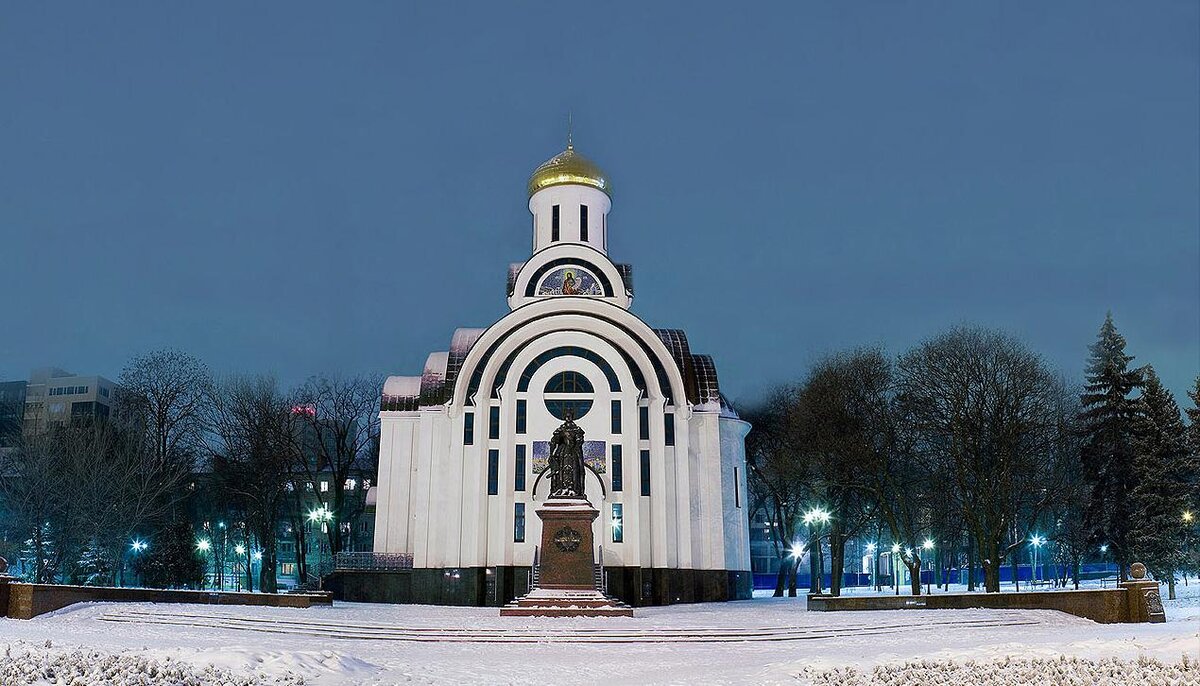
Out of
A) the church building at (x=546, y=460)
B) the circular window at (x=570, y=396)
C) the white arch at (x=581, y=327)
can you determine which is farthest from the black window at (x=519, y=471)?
the white arch at (x=581, y=327)

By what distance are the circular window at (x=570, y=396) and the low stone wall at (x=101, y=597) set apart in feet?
33.7

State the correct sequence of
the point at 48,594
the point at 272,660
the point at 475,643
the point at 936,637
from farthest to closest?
the point at 48,594, the point at 475,643, the point at 936,637, the point at 272,660

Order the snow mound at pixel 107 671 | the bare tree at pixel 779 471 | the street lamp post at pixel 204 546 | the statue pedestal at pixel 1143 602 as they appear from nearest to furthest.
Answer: the snow mound at pixel 107 671
the statue pedestal at pixel 1143 602
the bare tree at pixel 779 471
the street lamp post at pixel 204 546

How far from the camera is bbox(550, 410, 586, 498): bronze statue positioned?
2509 centimetres

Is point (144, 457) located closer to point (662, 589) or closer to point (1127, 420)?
point (662, 589)

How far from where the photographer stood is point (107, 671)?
9914 millimetres

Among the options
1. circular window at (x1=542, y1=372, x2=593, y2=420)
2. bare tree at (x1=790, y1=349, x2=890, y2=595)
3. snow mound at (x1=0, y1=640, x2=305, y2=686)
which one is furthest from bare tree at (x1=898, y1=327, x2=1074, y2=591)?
Answer: snow mound at (x1=0, y1=640, x2=305, y2=686)

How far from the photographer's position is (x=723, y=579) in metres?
34.8

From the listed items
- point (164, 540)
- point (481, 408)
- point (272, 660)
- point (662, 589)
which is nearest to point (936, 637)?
point (272, 660)

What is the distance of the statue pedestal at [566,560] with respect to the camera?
926 inches

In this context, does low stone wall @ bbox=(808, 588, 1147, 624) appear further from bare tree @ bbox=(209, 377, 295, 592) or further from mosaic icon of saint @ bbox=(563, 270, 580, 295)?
bare tree @ bbox=(209, 377, 295, 592)

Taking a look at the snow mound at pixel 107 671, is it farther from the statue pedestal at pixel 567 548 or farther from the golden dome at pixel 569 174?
the golden dome at pixel 569 174

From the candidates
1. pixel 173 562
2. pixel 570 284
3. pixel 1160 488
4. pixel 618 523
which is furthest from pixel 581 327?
pixel 1160 488

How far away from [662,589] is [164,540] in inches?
732
